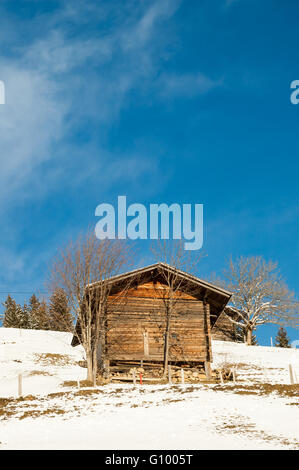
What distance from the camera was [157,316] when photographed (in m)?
27.8

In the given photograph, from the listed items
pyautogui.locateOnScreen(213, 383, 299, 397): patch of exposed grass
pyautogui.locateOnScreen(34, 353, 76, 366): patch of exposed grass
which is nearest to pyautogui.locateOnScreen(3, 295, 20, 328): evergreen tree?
pyautogui.locateOnScreen(34, 353, 76, 366): patch of exposed grass

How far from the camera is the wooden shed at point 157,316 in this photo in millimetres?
26766

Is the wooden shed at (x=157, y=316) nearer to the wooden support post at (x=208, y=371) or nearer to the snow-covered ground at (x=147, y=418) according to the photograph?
the wooden support post at (x=208, y=371)

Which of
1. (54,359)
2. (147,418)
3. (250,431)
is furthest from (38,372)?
(250,431)

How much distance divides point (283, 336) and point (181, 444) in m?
67.1

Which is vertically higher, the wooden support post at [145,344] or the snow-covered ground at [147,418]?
the wooden support post at [145,344]

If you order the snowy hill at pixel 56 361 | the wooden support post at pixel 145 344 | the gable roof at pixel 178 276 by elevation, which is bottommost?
the snowy hill at pixel 56 361

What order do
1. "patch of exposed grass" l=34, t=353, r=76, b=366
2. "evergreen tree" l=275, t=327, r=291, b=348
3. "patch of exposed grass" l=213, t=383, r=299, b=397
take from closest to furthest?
1. "patch of exposed grass" l=213, t=383, r=299, b=397
2. "patch of exposed grass" l=34, t=353, r=76, b=366
3. "evergreen tree" l=275, t=327, r=291, b=348

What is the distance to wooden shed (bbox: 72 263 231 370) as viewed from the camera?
26766 millimetres

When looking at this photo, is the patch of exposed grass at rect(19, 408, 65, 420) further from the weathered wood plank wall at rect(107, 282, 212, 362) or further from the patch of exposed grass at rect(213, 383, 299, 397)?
the weathered wood plank wall at rect(107, 282, 212, 362)

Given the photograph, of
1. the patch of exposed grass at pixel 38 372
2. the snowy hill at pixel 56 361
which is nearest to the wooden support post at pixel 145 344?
the snowy hill at pixel 56 361

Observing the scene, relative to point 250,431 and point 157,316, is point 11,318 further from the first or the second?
point 250,431

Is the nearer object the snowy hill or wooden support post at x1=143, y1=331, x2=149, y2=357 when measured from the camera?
wooden support post at x1=143, y1=331, x2=149, y2=357
